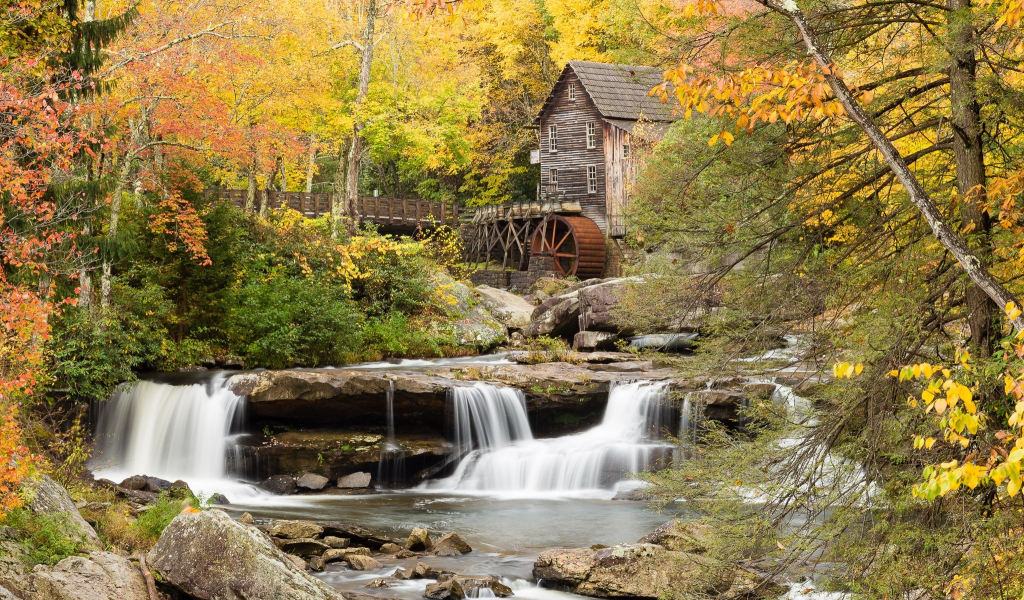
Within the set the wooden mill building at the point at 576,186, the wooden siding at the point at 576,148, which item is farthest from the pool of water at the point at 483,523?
the wooden siding at the point at 576,148

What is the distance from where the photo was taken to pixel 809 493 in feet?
20.9

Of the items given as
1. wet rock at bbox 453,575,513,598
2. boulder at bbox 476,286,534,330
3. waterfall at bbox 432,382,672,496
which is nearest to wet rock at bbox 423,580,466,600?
wet rock at bbox 453,575,513,598

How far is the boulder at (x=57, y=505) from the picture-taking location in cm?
713

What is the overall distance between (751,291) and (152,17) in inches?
563

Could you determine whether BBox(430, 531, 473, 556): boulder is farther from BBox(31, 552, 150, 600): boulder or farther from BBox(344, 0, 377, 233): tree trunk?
BBox(344, 0, 377, 233): tree trunk

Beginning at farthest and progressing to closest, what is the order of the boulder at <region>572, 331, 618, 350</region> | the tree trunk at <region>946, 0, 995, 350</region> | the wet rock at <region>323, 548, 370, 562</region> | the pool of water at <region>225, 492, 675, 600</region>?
the boulder at <region>572, 331, 618, 350</region> < the wet rock at <region>323, 548, 370, 562</region> < the pool of water at <region>225, 492, 675, 600</region> < the tree trunk at <region>946, 0, 995, 350</region>

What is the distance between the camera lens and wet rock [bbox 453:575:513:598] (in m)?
8.94

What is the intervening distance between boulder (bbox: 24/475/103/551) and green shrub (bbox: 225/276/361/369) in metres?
10.8

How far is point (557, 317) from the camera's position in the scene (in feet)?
75.2

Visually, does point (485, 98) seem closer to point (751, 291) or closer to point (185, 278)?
point (185, 278)

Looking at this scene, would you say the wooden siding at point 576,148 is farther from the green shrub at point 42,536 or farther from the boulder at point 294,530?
the green shrub at point 42,536

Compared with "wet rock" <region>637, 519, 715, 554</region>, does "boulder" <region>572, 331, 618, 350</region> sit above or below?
above

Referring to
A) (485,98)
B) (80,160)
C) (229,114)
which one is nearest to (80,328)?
(80,160)

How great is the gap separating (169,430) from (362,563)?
23.1ft
